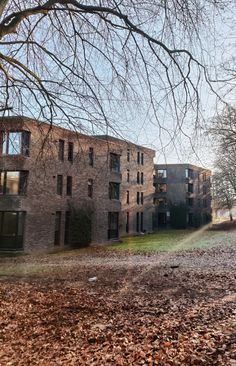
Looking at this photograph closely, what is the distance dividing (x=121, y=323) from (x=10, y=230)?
21.7m

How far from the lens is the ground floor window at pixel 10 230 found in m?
27.0

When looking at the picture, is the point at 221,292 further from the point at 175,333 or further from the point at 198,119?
the point at 198,119

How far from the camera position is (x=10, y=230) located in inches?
1069

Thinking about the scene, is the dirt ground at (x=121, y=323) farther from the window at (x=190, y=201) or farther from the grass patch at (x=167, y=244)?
the window at (x=190, y=201)

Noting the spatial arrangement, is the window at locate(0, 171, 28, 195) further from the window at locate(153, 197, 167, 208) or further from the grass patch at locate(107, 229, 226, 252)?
the window at locate(153, 197, 167, 208)

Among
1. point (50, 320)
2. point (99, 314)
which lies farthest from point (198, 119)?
point (50, 320)

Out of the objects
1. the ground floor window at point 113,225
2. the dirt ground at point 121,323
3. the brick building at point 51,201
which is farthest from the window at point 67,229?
the dirt ground at point 121,323

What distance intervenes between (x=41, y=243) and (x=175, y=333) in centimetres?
2373

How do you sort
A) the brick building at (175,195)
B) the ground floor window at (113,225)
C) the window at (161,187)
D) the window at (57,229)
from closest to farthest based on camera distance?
the window at (57,229) → the ground floor window at (113,225) → the brick building at (175,195) → the window at (161,187)

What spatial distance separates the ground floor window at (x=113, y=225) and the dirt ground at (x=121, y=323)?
80.3 ft

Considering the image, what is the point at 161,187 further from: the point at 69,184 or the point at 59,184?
the point at 59,184

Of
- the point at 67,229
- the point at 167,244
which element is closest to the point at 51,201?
the point at 67,229

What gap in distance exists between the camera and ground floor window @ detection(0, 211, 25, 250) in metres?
27.0

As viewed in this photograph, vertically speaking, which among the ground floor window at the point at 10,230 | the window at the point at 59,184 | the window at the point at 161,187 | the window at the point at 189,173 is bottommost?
the ground floor window at the point at 10,230
